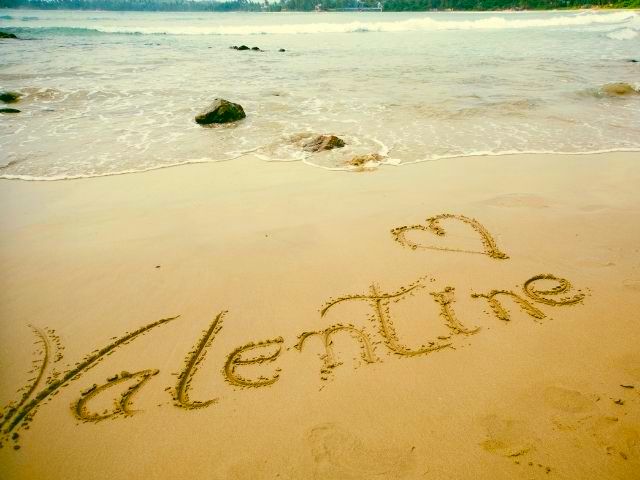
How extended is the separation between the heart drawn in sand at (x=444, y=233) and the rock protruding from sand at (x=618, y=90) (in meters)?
9.20

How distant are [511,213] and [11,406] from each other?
510 cm

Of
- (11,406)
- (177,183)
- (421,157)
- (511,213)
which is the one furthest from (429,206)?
(11,406)

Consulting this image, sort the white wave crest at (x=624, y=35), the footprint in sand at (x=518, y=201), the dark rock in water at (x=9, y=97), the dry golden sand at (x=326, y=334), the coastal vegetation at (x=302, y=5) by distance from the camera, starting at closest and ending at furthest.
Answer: the dry golden sand at (x=326, y=334), the footprint in sand at (x=518, y=201), the dark rock in water at (x=9, y=97), the white wave crest at (x=624, y=35), the coastal vegetation at (x=302, y=5)

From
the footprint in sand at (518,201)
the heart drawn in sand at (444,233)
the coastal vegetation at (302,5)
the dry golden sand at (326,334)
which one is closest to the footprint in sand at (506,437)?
the dry golden sand at (326,334)

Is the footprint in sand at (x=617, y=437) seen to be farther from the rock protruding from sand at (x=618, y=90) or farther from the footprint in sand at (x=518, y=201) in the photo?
the rock protruding from sand at (x=618, y=90)

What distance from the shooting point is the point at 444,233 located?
425cm

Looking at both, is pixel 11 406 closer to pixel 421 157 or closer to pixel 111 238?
pixel 111 238

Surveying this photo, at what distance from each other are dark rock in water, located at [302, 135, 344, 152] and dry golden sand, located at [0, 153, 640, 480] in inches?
70.7

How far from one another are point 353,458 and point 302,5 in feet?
402

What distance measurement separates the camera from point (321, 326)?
10.1 feet

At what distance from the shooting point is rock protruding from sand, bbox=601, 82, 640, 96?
33.3 feet

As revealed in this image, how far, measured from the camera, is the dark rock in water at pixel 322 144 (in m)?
6.75

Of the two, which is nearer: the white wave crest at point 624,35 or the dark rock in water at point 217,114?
the dark rock in water at point 217,114

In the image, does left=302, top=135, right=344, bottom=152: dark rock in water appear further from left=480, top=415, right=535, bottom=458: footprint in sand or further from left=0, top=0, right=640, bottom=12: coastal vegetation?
left=0, top=0, right=640, bottom=12: coastal vegetation
